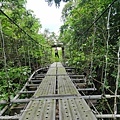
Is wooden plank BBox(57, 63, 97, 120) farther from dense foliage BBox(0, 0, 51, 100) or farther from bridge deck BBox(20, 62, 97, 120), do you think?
dense foliage BBox(0, 0, 51, 100)

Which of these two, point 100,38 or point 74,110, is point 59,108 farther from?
point 100,38

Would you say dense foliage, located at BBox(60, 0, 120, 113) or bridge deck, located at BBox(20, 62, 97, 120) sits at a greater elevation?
dense foliage, located at BBox(60, 0, 120, 113)

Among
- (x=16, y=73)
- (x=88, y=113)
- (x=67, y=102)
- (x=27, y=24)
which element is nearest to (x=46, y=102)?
(x=67, y=102)

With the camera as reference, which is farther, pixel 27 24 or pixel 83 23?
pixel 27 24

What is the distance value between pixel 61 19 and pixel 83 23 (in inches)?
265

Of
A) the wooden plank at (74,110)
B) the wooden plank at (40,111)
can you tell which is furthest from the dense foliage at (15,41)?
the wooden plank at (74,110)

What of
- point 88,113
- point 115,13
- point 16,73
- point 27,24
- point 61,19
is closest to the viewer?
point 88,113

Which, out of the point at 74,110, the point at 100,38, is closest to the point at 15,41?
the point at 100,38

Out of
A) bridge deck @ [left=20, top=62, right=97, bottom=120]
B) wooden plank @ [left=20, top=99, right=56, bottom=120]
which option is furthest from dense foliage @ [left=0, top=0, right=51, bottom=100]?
wooden plank @ [left=20, top=99, right=56, bottom=120]

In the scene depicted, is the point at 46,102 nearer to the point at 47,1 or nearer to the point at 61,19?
the point at 47,1

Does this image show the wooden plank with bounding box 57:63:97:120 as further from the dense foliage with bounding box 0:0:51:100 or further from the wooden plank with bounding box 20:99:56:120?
the dense foliage with bounding box 0:0:51:100

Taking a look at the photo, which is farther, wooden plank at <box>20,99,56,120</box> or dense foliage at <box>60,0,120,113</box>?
dense foliage at <box>60,0,120,113</box>

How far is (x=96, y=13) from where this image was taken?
13.7 ft

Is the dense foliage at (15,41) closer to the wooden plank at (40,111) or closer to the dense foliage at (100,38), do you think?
the dense foliage at (100,38)
